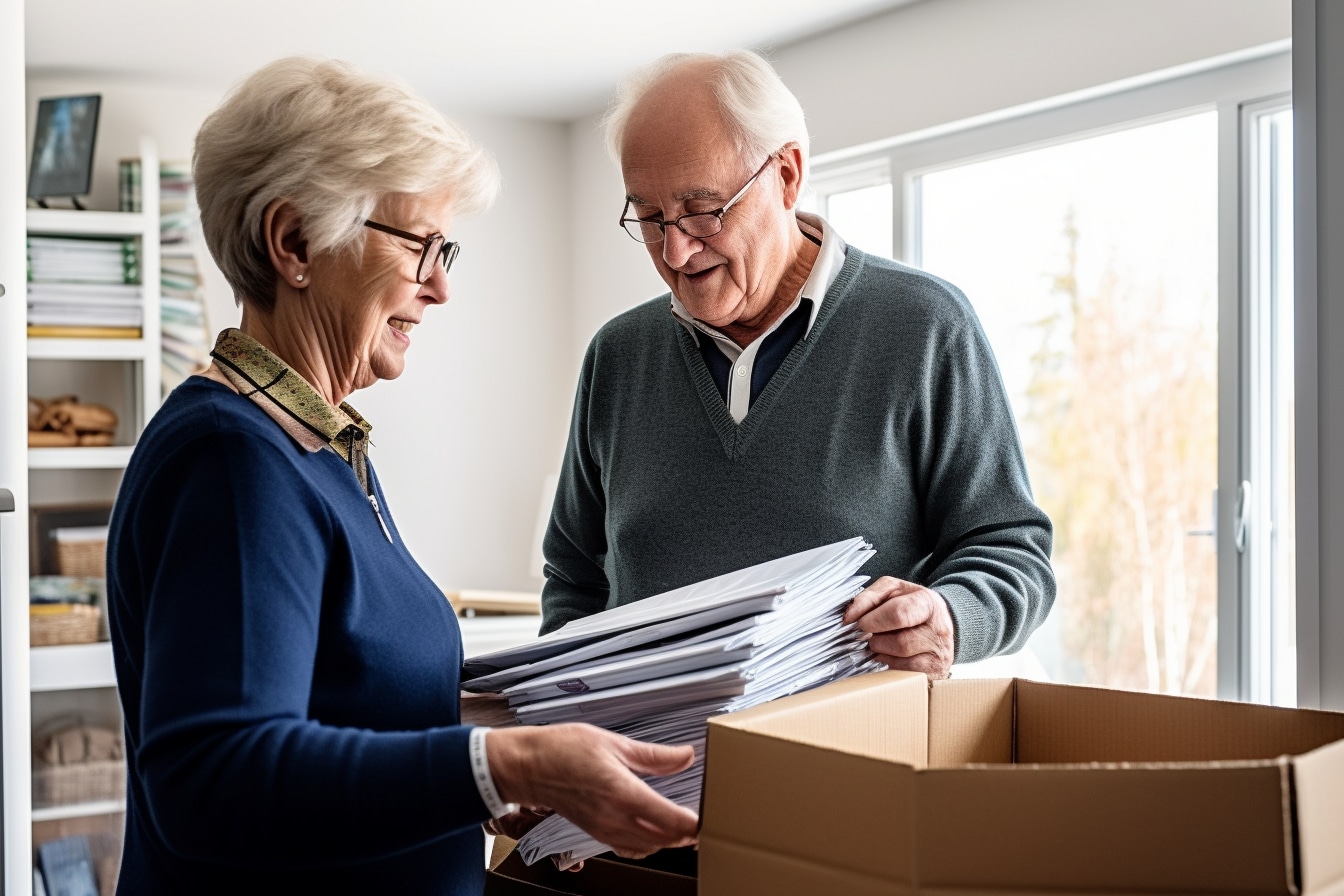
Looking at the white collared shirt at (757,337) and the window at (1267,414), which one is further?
the window at (1267,414)

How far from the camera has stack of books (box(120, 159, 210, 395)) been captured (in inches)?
163

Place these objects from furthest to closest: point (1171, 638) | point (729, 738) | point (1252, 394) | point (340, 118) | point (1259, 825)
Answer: point (1171, 638) → point (1252, 394) → point (340, 118) → point (729, 738) → point (1259, 825)

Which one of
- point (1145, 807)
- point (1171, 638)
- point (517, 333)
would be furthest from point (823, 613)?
point (517, 333)

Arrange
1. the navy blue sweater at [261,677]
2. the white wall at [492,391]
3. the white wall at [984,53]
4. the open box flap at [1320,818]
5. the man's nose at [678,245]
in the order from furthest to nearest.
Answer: the white wall at [492,391] → the white wall at [984,53] → the man's nose at [678,245] → the navy blue sweater at [261,677] → the open box flap at [1320,818]

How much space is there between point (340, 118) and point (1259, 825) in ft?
2.67

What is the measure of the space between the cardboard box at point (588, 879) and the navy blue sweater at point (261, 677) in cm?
11

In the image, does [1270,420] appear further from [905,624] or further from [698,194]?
[905,624]

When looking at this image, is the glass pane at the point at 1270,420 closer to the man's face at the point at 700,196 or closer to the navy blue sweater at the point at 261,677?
the man's face at the point at 700,196

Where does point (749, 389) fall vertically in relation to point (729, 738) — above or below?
above

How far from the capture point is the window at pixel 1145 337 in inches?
118

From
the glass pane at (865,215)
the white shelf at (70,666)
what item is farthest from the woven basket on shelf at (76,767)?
the glass pane at (865,215)

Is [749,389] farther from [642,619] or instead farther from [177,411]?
[177,411]

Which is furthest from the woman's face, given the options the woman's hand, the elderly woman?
the woman's hand

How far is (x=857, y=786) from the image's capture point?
658mm
